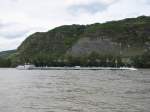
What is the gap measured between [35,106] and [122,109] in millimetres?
11306

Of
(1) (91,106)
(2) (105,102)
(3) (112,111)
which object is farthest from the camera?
(2) (105,102)

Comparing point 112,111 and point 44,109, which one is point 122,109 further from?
point 44,109

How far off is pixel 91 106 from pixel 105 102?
15.2ft

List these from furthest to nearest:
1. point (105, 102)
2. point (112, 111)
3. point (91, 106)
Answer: point (105, 102), point (91, 106), point (112, 111)

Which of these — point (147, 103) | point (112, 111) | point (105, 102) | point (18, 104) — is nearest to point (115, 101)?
point (105, 102)

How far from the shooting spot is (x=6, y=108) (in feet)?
158

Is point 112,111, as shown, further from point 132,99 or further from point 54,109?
point 132,99

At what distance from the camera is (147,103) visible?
5131 centimetres

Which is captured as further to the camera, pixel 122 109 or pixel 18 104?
pixel 18 104

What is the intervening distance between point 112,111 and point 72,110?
4708 millimetres

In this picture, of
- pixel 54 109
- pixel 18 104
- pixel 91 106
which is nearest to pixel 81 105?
pixel 91 106

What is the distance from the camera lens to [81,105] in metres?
50.7

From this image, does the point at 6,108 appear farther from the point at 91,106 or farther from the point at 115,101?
the point at 115,101

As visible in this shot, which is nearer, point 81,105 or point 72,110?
point 72,110
